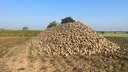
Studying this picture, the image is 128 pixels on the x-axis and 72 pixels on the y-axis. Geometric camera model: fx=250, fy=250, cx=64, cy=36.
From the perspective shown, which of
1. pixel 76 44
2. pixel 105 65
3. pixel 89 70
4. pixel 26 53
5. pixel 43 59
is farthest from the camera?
pixel 76 44

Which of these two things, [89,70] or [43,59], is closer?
[89,70]

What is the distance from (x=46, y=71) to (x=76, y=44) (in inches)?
278

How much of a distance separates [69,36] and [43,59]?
5.21m

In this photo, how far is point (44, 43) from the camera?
69.8 ft

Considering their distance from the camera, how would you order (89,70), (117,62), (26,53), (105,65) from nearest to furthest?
(89,70) < (105,65) < (117,62) < (26,53)

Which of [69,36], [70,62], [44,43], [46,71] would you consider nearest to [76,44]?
[69,36]

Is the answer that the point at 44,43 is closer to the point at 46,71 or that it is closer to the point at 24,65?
the point at 24,65

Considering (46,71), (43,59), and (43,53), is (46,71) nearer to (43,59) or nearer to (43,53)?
(43,59)

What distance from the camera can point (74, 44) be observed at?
64.3ft

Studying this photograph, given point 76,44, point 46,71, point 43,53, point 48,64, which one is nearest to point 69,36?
point 76,44

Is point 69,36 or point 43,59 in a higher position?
point 69,36

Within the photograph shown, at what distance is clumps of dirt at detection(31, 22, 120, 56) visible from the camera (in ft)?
62.2

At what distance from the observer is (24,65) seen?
570 inches

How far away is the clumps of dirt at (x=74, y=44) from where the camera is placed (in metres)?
19.0
